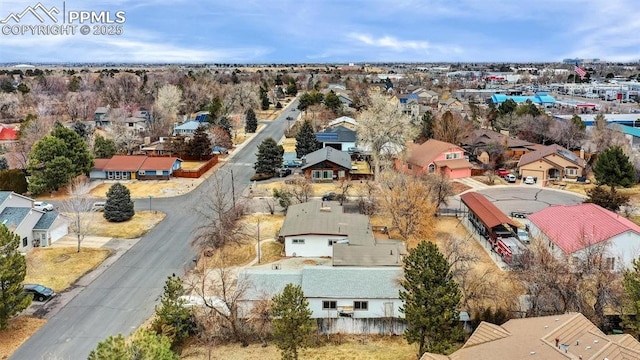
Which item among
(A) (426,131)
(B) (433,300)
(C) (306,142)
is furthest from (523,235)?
(A) (426,131)

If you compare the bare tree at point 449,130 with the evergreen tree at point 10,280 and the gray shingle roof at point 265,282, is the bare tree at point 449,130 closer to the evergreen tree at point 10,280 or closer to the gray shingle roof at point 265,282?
the gray shingle roof at point 265,282

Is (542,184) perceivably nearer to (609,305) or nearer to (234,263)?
(609,305)

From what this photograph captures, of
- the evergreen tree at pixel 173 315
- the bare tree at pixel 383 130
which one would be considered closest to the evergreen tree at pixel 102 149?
the bare tree at pixel 383 130

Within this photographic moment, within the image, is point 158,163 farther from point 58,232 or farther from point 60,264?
point 60,264

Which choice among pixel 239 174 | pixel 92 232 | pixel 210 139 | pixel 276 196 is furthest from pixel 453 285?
pixel 210 139

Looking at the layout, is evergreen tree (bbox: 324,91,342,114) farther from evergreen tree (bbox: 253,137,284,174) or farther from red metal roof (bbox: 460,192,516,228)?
red metal roof (bbox: 460,192,516,228)

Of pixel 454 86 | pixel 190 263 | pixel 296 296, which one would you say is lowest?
pixel 190 263

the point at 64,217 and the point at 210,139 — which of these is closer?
the point at 64,217

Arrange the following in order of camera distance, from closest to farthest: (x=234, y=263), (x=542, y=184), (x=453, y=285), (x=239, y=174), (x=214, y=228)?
(x=453, y=285), (x=234, y=263), (x=214, y=228), (x=542, y=184), (x=239, y=174)
